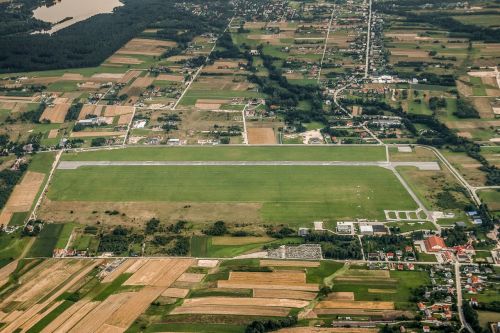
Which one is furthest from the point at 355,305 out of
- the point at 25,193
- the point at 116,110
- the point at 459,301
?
the point at 116,110

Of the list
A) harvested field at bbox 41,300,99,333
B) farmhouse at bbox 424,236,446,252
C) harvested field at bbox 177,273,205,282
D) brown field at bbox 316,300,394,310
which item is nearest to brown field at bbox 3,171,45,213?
harvested field at bbox 41,300,99,333

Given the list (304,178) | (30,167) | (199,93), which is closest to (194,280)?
(304,178)

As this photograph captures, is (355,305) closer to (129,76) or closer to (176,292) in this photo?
(176,292)

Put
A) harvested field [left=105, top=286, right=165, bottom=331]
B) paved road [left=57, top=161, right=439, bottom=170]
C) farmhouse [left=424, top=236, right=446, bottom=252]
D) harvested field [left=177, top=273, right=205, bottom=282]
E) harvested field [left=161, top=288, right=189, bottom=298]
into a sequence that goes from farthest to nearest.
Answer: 1. paved road [left=57, top=161, right=439, bottom=170]
2. farmhouse [left=424, top=236, right=446, bottom=252]
3. harvested field [left=177, top=273, right=205, bottom=282]
4. harvested field [left=161, top=288, right=189, bottom=298]
5. harvested field [left=105, top=286, right=165, bottom=331]

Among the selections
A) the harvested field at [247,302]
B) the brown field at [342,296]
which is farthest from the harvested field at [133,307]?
the brown field at [342,296]

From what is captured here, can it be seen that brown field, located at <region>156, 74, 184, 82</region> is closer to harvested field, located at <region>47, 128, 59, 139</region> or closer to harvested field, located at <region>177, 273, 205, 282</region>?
harvested field, located at <region>47, 128, 59, 139</region>

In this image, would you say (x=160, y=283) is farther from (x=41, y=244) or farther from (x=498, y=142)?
(x=498, y=142)

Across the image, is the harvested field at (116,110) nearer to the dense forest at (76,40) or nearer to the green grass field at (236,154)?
the green grass field at (236,154)
